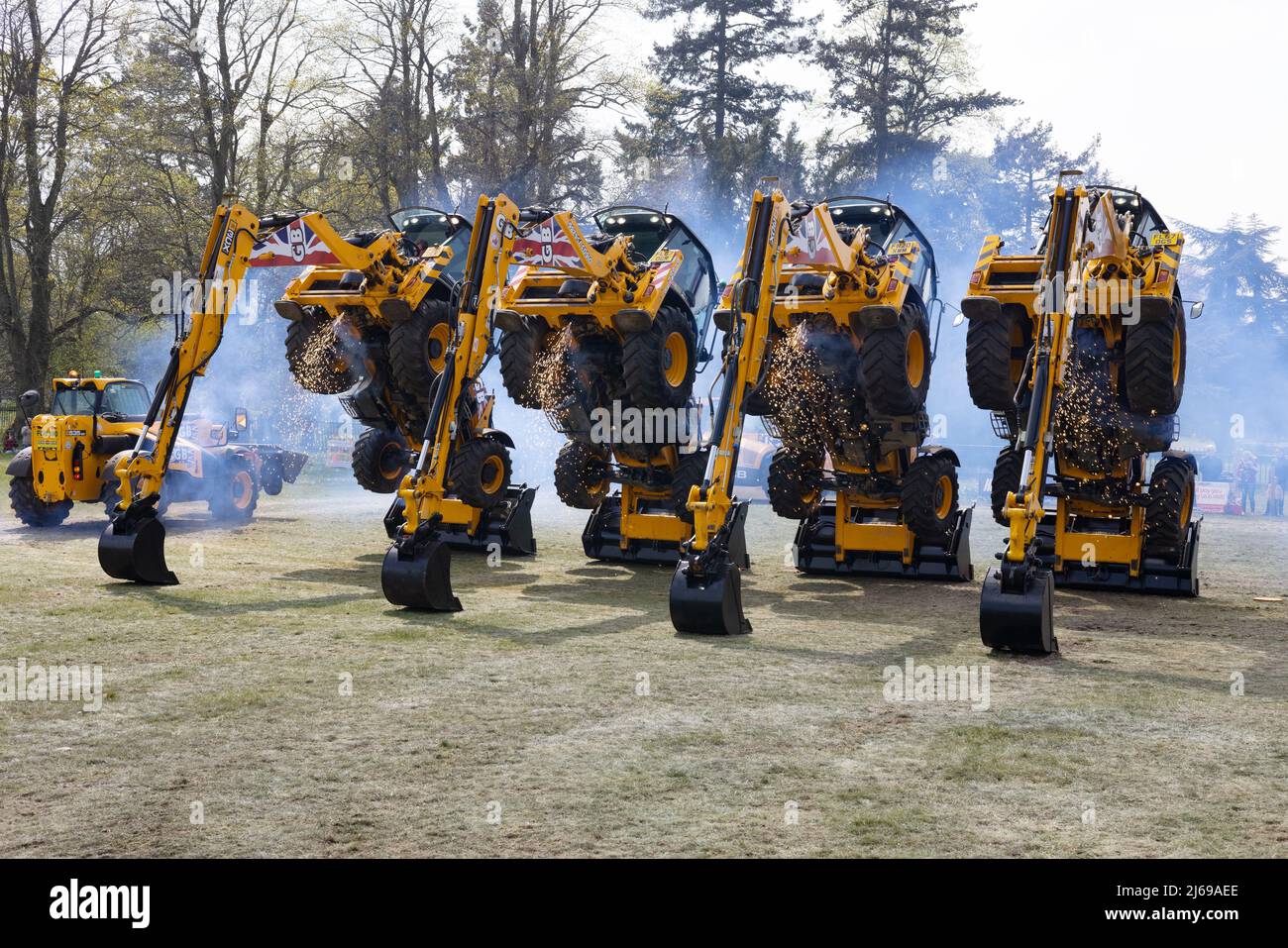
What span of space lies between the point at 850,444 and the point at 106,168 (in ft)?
91.0

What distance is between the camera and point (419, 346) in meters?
15.4

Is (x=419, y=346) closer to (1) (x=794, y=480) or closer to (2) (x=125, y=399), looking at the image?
(1) (x=794, y=480)

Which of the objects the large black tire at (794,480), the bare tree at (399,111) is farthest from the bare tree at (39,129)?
the large black tire at (794,480)

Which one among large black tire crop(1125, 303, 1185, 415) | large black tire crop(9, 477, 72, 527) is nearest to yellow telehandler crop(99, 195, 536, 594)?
large black tire crop(9, 477, 72, 527)

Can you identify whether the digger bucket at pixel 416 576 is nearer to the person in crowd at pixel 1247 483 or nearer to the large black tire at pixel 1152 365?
the large black tire at pixel 1152 365

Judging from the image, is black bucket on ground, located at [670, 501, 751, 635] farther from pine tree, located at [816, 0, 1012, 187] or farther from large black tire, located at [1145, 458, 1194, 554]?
pine tree, located at [816, 0, 1012, 187]

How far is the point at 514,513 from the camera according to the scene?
17062mm

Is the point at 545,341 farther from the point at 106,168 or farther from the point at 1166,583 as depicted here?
the point at 106,168

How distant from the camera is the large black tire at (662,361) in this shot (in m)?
14.4

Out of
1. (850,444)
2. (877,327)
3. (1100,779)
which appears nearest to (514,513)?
(850,444)

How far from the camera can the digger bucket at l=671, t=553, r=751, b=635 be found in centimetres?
1066

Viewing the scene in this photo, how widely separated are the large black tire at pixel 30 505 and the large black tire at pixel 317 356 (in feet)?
19.4

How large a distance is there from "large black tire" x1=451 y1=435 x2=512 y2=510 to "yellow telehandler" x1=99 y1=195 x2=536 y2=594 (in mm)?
12

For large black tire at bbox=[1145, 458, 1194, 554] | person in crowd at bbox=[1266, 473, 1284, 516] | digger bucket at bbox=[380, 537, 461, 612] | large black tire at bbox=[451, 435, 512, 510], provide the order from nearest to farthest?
digger bucket at bbox=[380, 537, 461, 612]
large black tire at bbox=[1145, 458, 1194, 554]
large black tire at bbox=[451, 435, 512, 510]
person in crowd at bbox=[1266, 473, 1284, 516]
